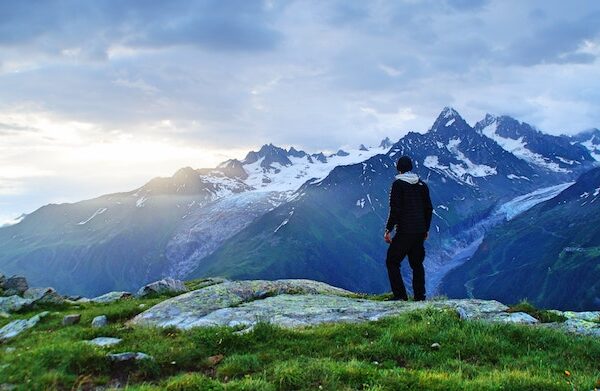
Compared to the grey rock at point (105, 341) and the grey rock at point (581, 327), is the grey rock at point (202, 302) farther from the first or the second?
the grey rock at point (581, 327)

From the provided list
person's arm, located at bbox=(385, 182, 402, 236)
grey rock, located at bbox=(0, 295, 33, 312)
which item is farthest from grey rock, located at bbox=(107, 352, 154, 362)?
grey rock, located at bbox=(0, 295, 33, 312)

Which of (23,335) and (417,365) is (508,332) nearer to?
(417,365)

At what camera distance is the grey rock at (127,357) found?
11.8 metres

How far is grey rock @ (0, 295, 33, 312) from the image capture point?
25.0m

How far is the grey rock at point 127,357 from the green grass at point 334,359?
0.15 m

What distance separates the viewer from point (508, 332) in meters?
13.4

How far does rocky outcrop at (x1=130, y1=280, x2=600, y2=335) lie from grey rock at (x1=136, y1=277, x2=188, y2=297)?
5.51m

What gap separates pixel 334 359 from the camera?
11.6m

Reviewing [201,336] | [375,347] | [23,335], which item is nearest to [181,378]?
[201,336]

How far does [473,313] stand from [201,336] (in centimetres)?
931

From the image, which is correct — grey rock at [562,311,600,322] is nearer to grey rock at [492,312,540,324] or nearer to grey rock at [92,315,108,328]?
grey rock at [492,312,540,324]

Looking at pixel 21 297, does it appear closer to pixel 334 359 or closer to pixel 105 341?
pixel 105 341

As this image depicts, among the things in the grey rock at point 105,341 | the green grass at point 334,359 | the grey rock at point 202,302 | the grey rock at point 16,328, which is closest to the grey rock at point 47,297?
the grey rock at point 16,328

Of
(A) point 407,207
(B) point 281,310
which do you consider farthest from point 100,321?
(A) point 407,207
